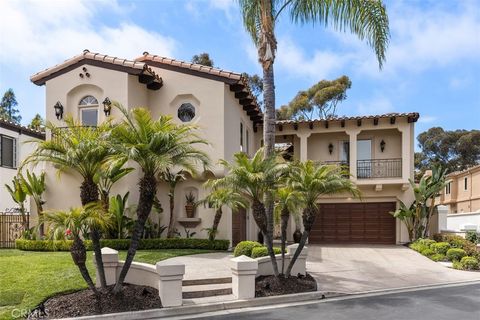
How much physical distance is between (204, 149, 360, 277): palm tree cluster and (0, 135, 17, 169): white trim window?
16.7m

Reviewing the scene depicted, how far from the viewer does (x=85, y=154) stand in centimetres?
839

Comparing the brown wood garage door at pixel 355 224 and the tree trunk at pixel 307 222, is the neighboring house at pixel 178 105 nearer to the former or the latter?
the brown wood garage door at pixel 355 224

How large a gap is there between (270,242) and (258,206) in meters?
1.10

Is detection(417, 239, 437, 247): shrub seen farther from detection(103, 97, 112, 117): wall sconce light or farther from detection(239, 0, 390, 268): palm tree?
detection(103, 97, 112, 117): wall sconce light

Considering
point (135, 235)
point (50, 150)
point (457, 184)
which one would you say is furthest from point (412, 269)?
point (457, 184)

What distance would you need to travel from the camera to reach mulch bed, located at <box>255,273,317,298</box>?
32.0ft

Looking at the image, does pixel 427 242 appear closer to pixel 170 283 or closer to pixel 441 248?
pixel 441 248

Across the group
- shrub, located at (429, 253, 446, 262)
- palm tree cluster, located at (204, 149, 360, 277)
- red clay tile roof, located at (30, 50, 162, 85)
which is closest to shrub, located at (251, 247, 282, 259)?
palm tree cluster, located at (204, 149, 360, 277)

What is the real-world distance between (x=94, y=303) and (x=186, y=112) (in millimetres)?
10411

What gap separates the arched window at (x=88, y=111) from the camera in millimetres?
16734

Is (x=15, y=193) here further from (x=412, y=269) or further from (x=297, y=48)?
(x=412, y=269)

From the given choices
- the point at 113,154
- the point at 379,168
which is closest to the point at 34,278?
the point at 113,154

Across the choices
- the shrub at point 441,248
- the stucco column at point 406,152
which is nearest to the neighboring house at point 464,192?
the stucco column at point 406,152

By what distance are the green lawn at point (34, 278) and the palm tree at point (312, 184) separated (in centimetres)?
520
